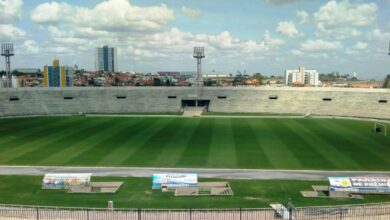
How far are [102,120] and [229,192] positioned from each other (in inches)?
1618

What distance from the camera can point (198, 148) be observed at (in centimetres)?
4238

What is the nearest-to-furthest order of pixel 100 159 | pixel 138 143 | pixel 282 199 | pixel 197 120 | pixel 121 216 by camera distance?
1. pixel 121 216
2. pixel 282 199
3. pixel 100 159
4. pixel 138 143
5. pixel 197 120

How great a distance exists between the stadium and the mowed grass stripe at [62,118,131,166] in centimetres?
10

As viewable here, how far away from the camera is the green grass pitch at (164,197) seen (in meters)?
25.5

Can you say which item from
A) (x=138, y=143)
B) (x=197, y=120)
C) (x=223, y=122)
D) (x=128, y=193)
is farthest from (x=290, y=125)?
(x=128, y=193)

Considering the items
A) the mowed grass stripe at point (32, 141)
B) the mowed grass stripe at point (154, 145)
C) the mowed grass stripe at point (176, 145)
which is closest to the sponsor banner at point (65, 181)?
the mowed grass stripe at point (154, 145)

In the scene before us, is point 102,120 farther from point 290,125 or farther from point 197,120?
point 290,125

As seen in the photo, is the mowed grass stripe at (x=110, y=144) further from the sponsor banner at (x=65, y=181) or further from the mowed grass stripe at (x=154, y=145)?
the sponsor banner at (x=65, y=181)

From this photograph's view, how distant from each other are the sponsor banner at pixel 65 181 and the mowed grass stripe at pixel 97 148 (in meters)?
7.34

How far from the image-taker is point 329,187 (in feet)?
89.7

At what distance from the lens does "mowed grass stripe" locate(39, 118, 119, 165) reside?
125ft

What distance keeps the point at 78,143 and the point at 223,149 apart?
1558 cm

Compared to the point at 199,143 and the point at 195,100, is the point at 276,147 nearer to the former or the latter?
the point at 199,143

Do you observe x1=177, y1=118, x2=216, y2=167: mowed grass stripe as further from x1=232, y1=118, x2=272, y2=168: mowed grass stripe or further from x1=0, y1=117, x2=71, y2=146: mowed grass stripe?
x1=0, y1=117, x2=71, y2=146: mowed grass stripe
